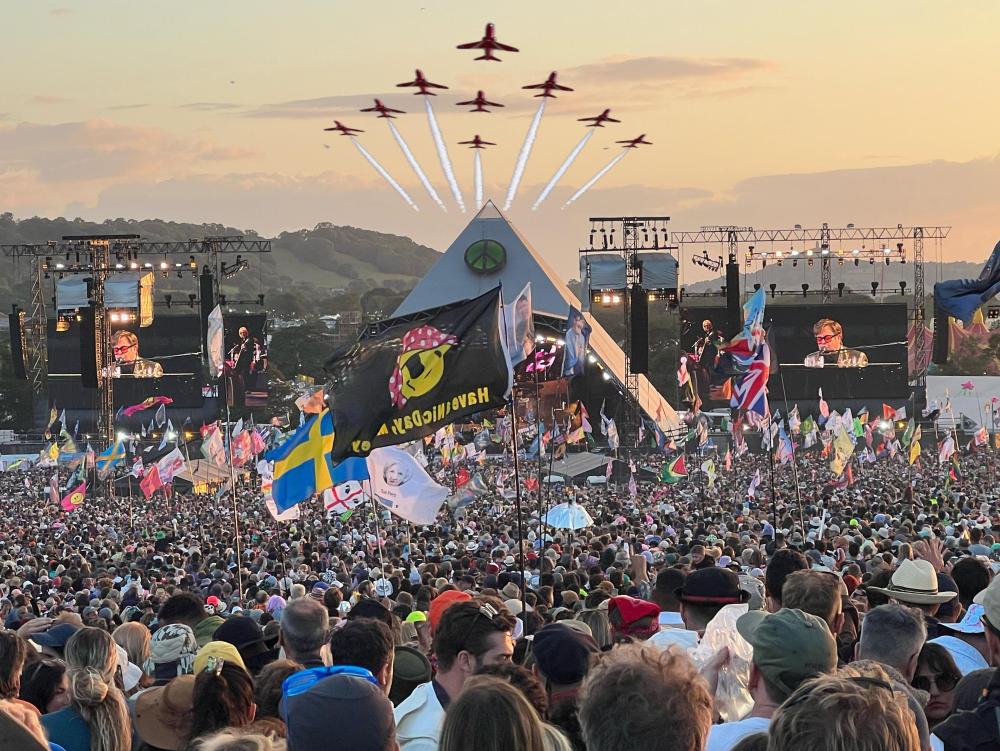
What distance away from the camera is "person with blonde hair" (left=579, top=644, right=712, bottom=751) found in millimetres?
3248

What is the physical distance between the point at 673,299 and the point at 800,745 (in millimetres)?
46902

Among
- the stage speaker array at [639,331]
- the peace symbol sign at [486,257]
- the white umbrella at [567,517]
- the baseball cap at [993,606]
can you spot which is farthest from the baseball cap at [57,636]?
the peace symbol sign at [486,257]

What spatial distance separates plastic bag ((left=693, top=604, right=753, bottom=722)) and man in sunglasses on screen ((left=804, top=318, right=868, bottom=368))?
173ft

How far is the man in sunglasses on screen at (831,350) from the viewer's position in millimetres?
57250

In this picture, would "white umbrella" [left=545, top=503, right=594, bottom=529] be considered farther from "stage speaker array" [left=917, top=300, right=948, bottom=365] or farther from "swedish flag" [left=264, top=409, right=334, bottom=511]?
"stage speaker array" [left=917, top=300, right=948, bottom=365]

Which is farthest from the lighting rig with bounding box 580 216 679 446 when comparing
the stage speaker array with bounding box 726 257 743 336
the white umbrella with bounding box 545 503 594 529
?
the white umbrella with bounding box 545 503 594 529

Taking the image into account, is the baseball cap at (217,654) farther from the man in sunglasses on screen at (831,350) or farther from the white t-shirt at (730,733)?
the man in sunglasses on screen at (831,350)

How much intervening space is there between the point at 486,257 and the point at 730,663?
64647mm

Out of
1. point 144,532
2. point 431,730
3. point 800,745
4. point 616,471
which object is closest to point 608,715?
point 800,745

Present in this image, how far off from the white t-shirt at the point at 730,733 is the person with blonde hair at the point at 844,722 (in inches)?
41.4

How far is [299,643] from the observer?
6.24m

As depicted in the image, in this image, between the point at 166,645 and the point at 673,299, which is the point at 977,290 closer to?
the point at 166,645

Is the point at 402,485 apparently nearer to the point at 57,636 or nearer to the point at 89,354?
the point at 57,636

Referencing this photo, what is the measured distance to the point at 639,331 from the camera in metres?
41.4
